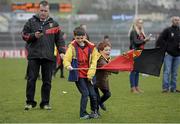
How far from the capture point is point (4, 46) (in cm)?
4609

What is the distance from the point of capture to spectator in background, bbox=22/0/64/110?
11.4 m

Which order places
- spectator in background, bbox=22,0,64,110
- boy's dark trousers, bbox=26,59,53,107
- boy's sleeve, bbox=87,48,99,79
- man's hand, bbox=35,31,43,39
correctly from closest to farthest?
1. boy's sleeve, bbox=87,48,99,79
2. man's hand, bbox=35,31,43,39
3. spectator in background, bbox=22,0,64,110
4. boy's dark trousers, bbox=26,59,53,107

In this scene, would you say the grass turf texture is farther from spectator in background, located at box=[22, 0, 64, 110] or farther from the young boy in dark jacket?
the young boy in dark jacket

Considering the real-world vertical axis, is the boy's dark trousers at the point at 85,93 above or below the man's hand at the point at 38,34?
below

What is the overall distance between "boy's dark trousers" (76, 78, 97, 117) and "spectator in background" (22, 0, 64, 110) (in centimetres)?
121

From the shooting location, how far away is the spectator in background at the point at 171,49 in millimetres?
15555

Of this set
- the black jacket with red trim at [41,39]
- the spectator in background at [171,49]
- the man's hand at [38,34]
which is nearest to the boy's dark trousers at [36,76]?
the black jacket with red trim at [41,39]

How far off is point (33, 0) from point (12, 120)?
43062 millimetres

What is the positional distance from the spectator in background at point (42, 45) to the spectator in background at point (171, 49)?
465cm

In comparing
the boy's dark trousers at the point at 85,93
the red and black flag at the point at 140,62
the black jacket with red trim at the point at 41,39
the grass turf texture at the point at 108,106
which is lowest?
the grass turf texture at the point at 108,106

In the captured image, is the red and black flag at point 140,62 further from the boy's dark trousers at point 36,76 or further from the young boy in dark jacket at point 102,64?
the boy's dark trousers at point 36,76

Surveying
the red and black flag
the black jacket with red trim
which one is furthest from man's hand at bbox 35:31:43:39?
the red and black flag

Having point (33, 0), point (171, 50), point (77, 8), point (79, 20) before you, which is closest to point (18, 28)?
point (33, 0)

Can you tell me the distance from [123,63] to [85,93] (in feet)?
4.56
